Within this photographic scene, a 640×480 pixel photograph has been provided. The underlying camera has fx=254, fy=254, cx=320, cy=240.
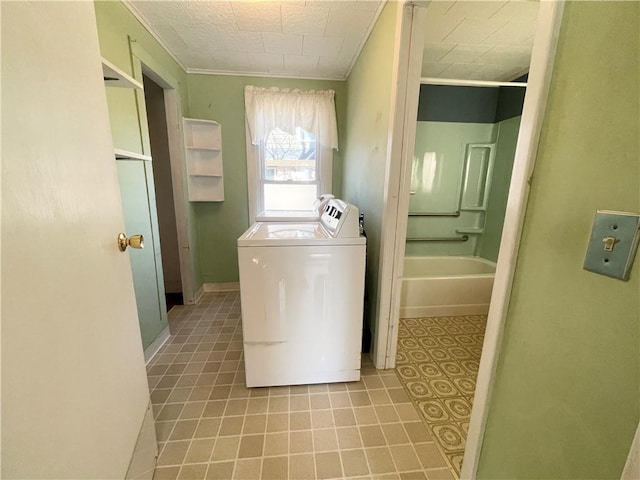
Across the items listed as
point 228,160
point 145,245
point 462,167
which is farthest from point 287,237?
point 462,167

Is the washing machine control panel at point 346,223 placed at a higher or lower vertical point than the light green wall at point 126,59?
lower

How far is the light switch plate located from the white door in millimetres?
1080

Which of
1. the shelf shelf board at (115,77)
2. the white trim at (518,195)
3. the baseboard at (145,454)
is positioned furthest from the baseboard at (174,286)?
the white trim at (518,195)

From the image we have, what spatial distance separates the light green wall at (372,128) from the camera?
1533 millimetres

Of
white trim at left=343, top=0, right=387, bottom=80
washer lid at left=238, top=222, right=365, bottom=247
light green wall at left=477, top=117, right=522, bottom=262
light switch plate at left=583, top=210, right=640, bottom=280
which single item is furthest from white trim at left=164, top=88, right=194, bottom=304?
light green wall at left=477, top=117, right=522, bottom=262

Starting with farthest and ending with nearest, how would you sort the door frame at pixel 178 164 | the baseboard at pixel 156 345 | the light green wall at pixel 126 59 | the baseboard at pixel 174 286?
the baseboard at pixel 174 286
the door frame at pixel 178 164
the baseboard at pixel 156 345
the light green wall at pixel 126 59

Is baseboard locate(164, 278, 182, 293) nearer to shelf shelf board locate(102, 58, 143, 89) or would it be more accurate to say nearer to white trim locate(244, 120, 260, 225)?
white trim locate(244, 120, 260, 225)

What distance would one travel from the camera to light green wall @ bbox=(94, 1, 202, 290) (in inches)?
55.6

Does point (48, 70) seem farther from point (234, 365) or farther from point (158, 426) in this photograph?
point (234, 365)

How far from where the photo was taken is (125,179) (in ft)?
5.15

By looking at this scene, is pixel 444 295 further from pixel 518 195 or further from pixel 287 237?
pixel 518 195

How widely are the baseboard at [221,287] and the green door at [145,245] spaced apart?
3.13 ft

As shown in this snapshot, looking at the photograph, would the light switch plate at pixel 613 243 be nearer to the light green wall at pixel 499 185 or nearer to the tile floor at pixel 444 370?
the tile floor at pixel 444 370

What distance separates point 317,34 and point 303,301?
1.90 m
